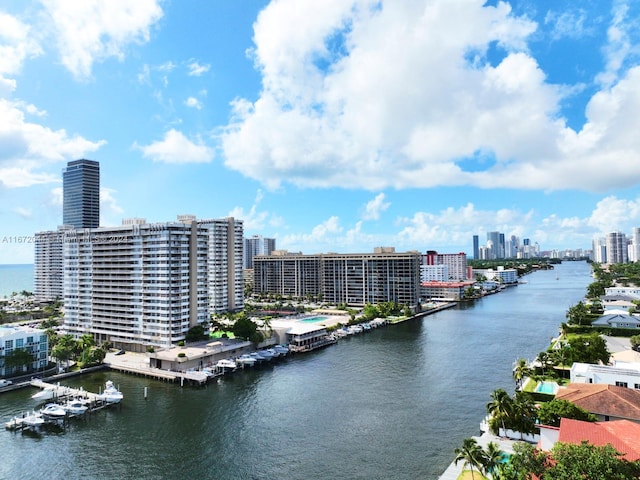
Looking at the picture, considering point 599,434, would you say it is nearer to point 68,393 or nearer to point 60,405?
point 60,405

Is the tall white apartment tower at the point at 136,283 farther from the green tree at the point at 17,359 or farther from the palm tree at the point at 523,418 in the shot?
the palm tree at the point at 523,418

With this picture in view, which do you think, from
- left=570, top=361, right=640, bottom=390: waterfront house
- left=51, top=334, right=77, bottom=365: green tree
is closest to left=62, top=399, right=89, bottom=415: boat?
left=51, top=334, right=77, bottom=365: green tree

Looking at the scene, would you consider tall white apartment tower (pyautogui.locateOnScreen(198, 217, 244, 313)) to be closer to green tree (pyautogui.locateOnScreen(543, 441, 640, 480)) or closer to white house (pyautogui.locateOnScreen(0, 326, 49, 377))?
white house (pyautogui.locateOnScreen(0, 326, 49, 377))

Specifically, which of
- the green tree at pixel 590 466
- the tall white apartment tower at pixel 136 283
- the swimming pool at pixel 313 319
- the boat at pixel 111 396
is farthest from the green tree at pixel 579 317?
the boat at pixel 111 396

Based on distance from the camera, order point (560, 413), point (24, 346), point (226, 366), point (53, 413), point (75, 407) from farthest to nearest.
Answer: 1. point (226, 366)
2. point (24, 346)
3. point (75, 407)
4. point (53, 413)
5. point (560, 413)

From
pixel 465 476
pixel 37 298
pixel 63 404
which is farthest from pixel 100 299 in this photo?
pixel 37 298

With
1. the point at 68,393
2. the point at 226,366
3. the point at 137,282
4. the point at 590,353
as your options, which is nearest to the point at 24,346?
the point at 68,393
